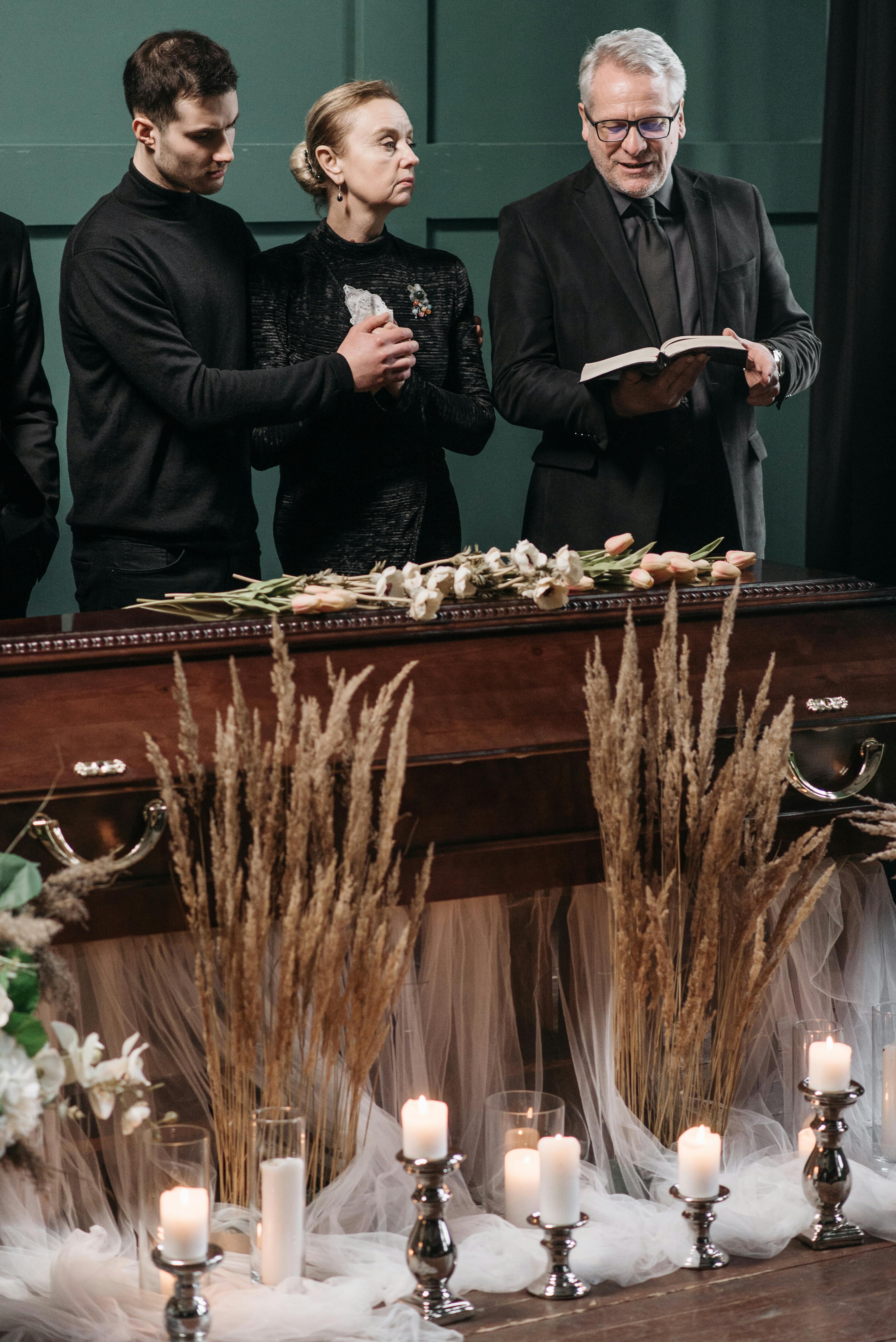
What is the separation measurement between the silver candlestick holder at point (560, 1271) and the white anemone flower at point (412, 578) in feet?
2.61

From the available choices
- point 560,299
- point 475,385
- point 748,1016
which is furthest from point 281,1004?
point 560,299

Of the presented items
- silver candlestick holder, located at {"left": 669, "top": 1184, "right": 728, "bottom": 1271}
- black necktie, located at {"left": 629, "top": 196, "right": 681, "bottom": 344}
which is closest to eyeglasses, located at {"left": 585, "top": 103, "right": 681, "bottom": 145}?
black necktie, located at {"left": 629, "top": 196, "right": 681, "bottom": 344}

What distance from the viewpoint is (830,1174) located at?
5.85 feet

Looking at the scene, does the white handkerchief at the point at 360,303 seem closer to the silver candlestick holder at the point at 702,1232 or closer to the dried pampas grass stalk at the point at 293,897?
the dried pampas grass stalk at the point at 293,897

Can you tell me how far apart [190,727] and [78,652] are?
0.87ft

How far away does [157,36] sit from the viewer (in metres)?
2.27

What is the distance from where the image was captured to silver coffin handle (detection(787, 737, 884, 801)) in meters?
1.96

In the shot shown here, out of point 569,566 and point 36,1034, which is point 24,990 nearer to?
point 36,1034

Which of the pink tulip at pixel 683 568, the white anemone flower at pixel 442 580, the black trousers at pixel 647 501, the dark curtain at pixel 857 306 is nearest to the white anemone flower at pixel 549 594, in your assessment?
the white anemone flower at pixel 442 580

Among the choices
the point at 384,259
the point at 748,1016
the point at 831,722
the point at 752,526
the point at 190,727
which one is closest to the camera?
the point at 190,727

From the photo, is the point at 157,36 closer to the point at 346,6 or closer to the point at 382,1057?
the point at 346,6

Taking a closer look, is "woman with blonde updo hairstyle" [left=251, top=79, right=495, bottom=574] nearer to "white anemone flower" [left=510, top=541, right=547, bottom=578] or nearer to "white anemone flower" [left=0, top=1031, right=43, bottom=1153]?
"white anemone flower" [left=510, top=541, right=547, bottom=578]

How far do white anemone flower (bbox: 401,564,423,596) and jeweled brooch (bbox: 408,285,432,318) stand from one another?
2.21 ft

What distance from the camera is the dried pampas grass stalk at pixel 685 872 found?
67.9 inches
